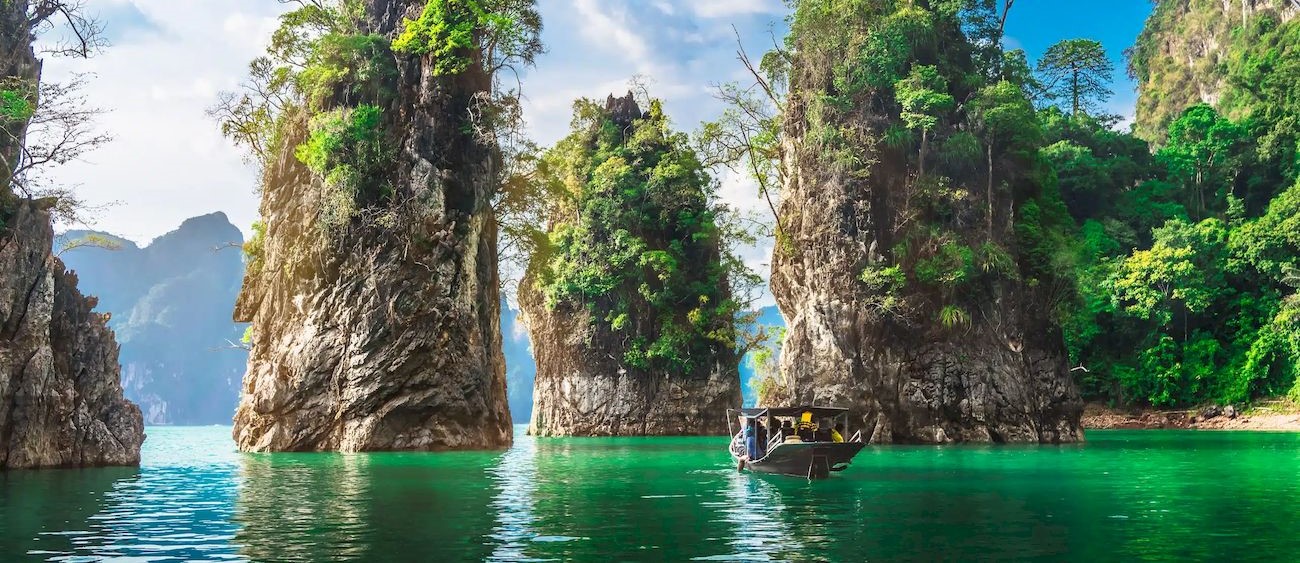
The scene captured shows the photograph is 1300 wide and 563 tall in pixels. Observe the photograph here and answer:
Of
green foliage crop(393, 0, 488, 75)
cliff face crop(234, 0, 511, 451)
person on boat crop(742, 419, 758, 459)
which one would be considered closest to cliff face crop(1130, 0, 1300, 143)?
green foliage crop(393, 0, 488, 75)

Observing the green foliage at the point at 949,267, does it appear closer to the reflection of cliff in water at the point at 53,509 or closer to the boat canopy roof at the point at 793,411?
the boat canopy roof at the point at 793,411

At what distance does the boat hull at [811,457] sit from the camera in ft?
79.6

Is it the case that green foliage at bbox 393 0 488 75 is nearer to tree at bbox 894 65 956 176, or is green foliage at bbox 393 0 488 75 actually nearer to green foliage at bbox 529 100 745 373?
tree at bbox 894 65 956 176

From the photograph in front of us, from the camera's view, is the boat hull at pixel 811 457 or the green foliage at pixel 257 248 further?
the green foliage at pixel 257 248

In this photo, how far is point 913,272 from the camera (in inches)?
Answer: 1838

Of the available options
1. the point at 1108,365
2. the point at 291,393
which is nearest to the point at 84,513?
the point at 291,393

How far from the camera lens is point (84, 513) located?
639 inches

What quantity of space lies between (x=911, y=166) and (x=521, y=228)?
711 inches

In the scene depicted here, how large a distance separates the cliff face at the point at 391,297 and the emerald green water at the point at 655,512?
8289 millimetres

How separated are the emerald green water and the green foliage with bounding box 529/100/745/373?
3335 centimetres

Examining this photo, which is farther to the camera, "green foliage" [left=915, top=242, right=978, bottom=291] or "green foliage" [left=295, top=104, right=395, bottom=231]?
"green foliage" [left=915, top=242, right=978, bottom=291]

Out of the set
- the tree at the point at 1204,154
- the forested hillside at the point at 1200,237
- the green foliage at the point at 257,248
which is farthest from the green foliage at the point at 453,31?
the tree at the point at 1204,154

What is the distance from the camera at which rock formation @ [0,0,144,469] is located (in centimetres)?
2473

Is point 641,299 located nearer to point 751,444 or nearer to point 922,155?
point 922,155
